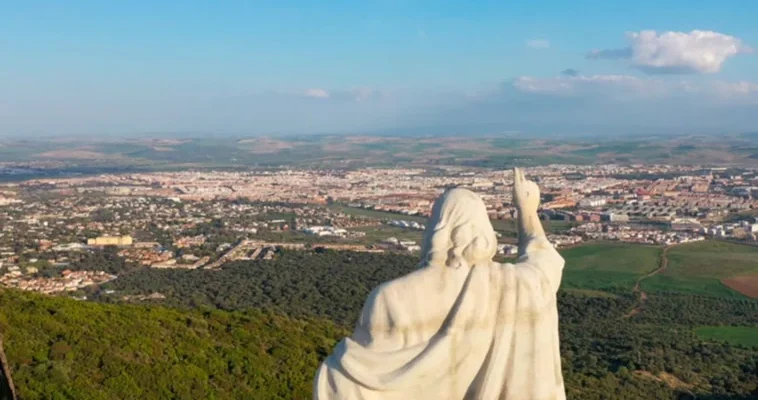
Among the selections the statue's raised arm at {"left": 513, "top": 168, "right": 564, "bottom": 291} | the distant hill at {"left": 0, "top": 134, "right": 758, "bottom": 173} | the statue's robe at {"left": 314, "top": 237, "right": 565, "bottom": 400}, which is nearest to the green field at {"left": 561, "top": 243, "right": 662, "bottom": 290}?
the statue's raised arm at {"left": 513, "top": 168, "right": 564, "bottom": 291}

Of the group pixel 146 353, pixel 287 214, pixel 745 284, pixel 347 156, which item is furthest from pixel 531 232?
pixel 347 156

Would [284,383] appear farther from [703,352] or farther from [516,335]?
[703,352]

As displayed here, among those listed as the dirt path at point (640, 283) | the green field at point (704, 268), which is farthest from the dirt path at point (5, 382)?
the green field at point (704, 268)

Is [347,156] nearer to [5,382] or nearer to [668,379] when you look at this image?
[668,379]

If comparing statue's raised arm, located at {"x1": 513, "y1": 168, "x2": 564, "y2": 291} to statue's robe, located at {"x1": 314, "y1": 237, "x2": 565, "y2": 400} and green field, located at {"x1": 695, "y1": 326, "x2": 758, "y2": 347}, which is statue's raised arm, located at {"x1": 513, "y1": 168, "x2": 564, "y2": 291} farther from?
green field, located at {"x1": 695, "y1": 326, "x2": 758, "y2": 347}

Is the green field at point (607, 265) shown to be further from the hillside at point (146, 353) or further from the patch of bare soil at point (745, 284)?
the hillside at point (146, 353)

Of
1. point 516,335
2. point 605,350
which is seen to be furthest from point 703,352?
point 516,335
